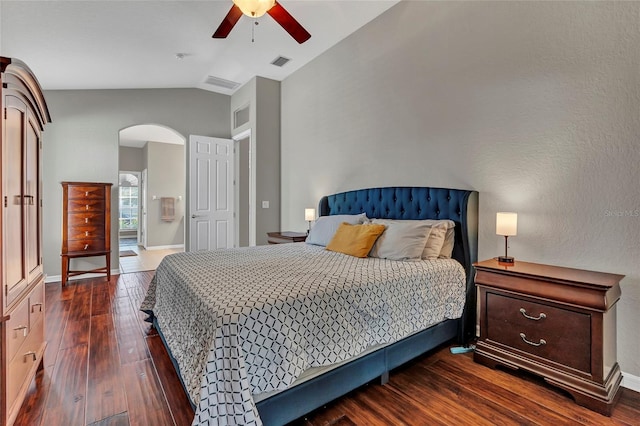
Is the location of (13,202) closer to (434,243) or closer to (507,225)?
(434,243)

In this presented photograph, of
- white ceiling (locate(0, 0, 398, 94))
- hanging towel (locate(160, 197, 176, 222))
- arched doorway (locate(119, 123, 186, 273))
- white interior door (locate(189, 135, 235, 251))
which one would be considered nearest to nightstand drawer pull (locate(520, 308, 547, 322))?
white ceiling (locate(0, 0, 398, 94))

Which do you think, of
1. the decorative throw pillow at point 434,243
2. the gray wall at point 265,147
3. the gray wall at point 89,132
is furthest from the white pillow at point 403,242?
the gray wall at point 89,132

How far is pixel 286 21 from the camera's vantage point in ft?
8.10

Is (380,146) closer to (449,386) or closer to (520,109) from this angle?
(520,109)

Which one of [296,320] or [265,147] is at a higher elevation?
[265,147]

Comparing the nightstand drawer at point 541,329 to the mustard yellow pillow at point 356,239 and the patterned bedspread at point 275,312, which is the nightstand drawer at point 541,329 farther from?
the mustard yellow pillow at point 356,239

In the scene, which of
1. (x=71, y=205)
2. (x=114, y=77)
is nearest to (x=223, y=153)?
(x=114, y=77)

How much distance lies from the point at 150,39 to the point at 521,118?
3887mm

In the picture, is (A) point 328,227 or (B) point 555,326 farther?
(A) point 328,227

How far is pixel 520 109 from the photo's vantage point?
2430 millimetres

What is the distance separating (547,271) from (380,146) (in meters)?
2.06

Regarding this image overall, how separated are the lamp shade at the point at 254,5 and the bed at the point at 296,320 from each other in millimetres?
1823

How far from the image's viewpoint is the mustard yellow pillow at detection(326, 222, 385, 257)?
2.73m

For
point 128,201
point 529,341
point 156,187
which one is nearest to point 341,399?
point 529,341
